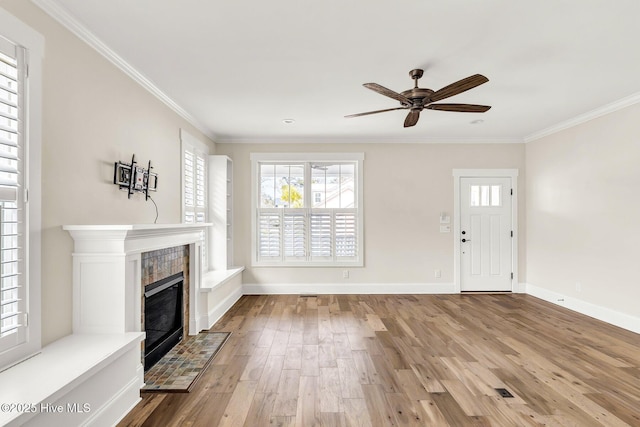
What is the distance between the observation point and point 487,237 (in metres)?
5.47

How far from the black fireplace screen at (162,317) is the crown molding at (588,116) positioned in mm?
5221

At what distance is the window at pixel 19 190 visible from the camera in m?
1.70

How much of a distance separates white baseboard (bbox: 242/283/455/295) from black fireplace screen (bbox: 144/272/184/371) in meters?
2.08

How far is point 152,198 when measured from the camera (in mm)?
3312

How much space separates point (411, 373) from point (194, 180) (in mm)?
3499

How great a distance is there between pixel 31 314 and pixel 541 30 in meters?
3.68

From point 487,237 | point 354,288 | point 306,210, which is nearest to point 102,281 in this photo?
point 306,210

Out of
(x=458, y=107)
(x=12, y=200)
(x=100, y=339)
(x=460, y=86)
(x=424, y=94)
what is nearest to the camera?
(x=12, y=200)

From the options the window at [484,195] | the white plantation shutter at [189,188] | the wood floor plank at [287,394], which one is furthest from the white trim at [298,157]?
the wood floor plank at [287,394]

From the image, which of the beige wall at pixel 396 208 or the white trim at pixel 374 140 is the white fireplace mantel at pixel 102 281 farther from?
the white trim at pixel 374 140

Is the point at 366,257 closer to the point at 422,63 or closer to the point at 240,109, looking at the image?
the point at 240,109

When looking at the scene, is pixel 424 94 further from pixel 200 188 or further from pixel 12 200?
pixel 200 188

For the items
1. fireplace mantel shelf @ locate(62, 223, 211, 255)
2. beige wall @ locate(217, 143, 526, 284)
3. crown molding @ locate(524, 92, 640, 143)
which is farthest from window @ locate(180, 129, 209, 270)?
→ crown molding @ locate(524, 92, 640, 143)

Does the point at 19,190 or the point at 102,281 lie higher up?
the point at 19,190
